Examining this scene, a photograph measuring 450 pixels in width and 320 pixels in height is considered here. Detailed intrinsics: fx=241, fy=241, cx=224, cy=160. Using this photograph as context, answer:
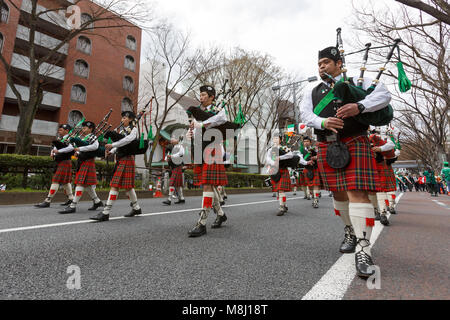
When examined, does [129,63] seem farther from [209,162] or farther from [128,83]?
[209,162]

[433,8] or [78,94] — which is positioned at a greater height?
[78,94]

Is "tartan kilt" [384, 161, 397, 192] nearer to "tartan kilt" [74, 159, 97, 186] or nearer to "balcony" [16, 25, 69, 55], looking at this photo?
"tartan kilt" [74, 159, 97, 186]

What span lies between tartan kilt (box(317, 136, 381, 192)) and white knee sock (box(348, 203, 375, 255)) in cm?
16

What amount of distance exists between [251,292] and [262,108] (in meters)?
22.1

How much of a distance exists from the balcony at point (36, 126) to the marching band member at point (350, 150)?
21.5m

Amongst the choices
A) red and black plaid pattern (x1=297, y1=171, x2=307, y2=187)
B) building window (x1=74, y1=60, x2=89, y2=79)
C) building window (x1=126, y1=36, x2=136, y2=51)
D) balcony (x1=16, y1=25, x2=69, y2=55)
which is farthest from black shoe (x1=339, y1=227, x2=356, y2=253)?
building window (x1=126, y1=36, x2=136, y2=51)

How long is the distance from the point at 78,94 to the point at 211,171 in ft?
71.2

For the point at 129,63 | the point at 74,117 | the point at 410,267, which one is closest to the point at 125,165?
the point at 410,267

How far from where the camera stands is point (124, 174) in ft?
14.9

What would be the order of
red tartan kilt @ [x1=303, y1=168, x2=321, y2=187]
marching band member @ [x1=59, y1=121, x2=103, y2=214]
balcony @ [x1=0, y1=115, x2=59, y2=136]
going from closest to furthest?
red tartan kilt @ [x1=303, y1=168, x2=321, y2=187]
marching band member @ [x1=59, y1=121, x2=103, y2=214]
balcony @ [x1=0, y1=115, x2=59, y2=136]

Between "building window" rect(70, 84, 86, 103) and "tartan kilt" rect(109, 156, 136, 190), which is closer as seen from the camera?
"tartan kilt" rect(109, 156, 136, 190)

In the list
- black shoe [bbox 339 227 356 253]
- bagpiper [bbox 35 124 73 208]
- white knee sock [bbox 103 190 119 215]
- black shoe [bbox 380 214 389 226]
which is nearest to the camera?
black shoe [bbox 339 227 356 253]

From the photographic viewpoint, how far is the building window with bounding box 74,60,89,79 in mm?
20359

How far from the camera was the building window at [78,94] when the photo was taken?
20125 mm
